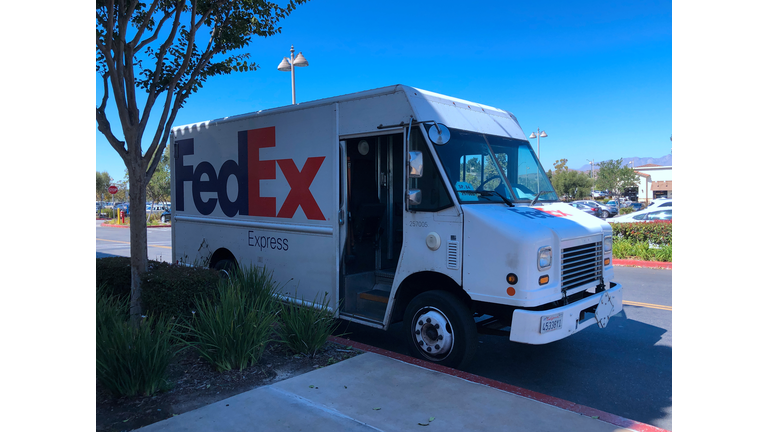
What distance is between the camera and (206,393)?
448 cm

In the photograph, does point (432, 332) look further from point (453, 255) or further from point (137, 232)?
point (137, 232)

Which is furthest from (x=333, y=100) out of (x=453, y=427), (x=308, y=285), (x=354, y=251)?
(x=453, y=427)

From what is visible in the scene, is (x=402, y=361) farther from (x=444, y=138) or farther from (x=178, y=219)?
(x=178, y=219)

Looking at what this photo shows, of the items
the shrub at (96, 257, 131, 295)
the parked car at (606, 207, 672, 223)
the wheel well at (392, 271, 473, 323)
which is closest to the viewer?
the wheel well at (392, 271, 473, 323)

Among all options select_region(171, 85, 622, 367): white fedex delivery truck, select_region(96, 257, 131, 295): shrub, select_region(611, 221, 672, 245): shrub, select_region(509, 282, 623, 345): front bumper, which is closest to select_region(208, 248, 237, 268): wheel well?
select_region(171, 85, 622, 367): white fedex delivery truck

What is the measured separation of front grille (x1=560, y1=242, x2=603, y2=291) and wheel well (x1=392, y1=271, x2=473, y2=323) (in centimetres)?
105

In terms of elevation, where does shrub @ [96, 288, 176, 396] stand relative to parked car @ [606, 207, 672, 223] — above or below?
below

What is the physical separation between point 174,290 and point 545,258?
13.9 ft

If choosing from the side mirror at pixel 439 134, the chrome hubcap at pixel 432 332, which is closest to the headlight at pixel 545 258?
the chrome hubcap at pixel 432 332

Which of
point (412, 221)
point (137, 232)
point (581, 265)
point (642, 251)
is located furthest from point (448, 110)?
point (642, 251)

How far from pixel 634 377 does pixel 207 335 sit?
4531 mm

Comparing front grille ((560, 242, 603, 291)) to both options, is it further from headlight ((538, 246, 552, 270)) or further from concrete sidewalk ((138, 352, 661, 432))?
concrete sidewalk ((138, 352, 661, 432))

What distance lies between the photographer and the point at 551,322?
4.80 metres

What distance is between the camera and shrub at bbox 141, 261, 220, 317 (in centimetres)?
592
